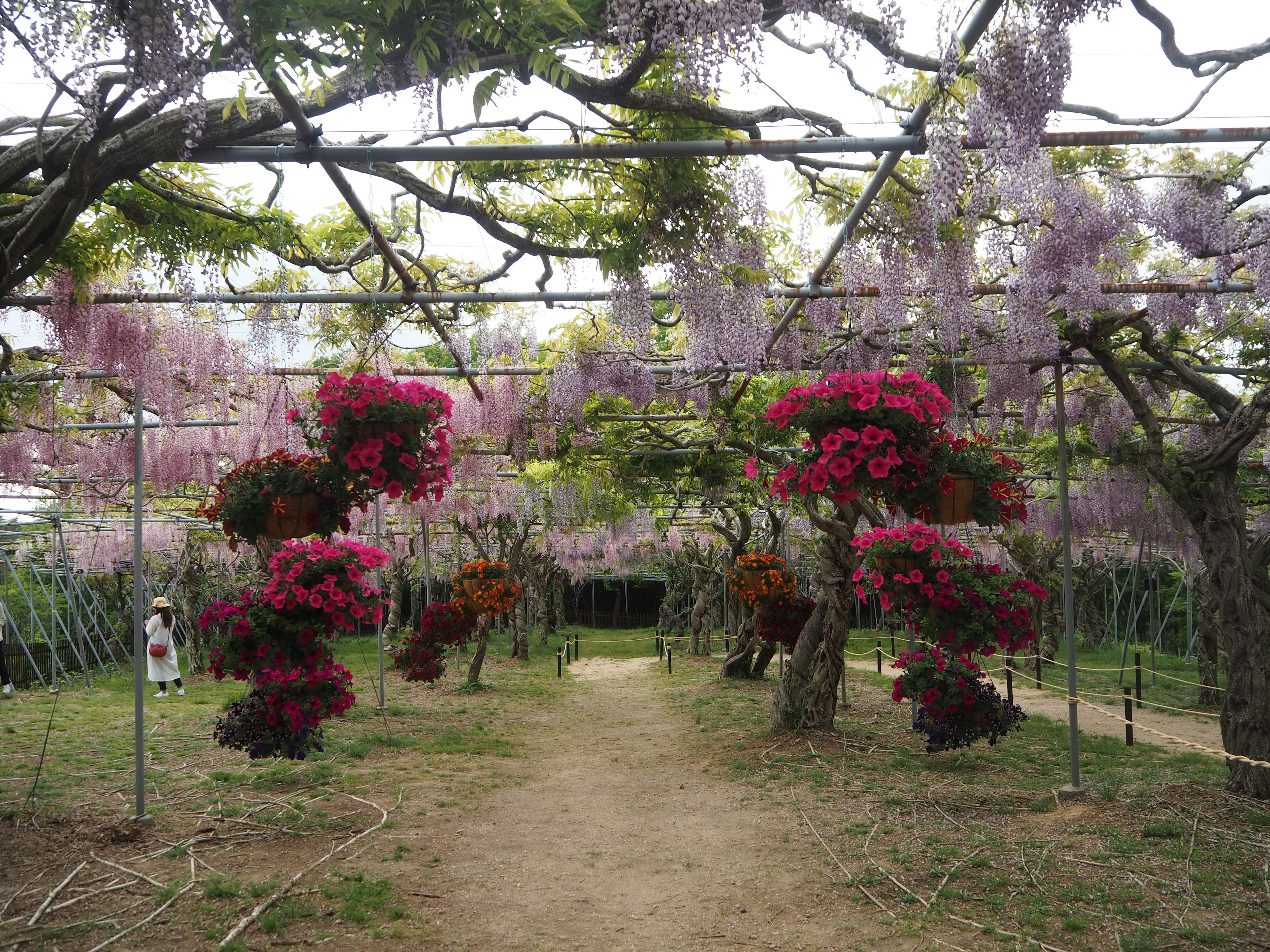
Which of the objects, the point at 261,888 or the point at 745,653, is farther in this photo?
the point at 745,653

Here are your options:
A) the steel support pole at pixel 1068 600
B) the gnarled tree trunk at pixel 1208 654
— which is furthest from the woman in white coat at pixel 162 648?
the gnarled tree trunk at pixel 1208 654

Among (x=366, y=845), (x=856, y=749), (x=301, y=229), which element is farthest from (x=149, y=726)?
(x=856, y=749)

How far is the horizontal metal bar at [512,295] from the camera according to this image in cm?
495

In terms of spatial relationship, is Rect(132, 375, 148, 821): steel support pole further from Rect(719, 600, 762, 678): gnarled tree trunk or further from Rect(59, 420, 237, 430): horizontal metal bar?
Rect(719, 600, 762, 678): gnarled tree trunk

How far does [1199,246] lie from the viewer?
486cm

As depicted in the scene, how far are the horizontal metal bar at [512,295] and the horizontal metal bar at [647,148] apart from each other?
6.09 feet

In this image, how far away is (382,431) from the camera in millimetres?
4172

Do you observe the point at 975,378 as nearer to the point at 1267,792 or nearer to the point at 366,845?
the point at 1267,792

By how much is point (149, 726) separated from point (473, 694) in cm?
362

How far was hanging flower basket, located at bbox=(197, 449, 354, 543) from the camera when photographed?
4324 millimetres

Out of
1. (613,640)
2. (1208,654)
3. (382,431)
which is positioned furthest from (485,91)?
(613,640)

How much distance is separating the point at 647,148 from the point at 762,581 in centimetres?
662

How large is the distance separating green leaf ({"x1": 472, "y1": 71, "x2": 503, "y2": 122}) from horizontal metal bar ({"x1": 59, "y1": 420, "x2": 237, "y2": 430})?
599cm

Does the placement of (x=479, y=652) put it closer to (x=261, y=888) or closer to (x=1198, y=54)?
(x=261, y=888)
